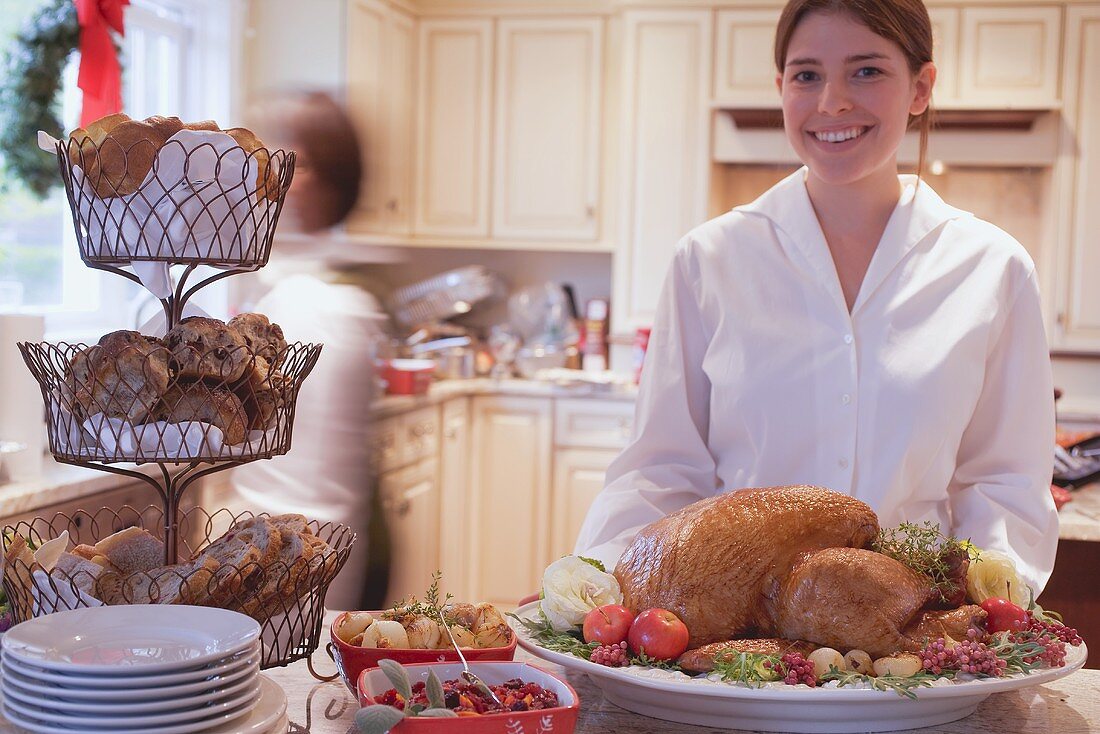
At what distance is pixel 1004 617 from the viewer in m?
1.10

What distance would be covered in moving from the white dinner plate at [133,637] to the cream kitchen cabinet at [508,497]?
3656 millimetres

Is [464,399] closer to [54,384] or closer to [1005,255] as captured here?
[1005,255]

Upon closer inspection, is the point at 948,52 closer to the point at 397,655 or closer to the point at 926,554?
the point at 926,554

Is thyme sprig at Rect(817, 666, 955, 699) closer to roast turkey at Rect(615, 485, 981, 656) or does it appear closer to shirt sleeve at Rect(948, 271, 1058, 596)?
roast turkey at Rect(615, 485, 981, 656)

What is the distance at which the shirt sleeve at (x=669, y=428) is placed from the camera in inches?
58.7

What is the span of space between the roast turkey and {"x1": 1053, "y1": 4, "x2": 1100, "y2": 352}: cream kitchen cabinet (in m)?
3.79

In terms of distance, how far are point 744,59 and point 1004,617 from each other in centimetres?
380

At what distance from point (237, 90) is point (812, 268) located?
3.14m

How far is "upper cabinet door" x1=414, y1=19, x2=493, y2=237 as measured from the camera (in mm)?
4961

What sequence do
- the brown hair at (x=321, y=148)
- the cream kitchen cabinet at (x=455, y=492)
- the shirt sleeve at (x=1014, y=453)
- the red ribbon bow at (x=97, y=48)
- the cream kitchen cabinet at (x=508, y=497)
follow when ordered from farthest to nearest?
the cream kitchen cabinet at (x=508, y=497)
the cream kitchen cabinet at (x=455, y=492)
the brown hair at (x=321, y=148)
the red ribbon bow at (x=97, y=48)
the shirt sleeve at (x=1014, y=453)

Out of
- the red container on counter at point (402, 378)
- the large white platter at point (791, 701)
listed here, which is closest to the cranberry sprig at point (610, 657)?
the large white platter at point (791, 701)

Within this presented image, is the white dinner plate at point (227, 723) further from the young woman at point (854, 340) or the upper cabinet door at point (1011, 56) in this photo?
the upper cabinet door at point (1011, 56)

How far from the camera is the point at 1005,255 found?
1.60m

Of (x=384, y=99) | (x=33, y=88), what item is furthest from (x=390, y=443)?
(x=384, y=99)
